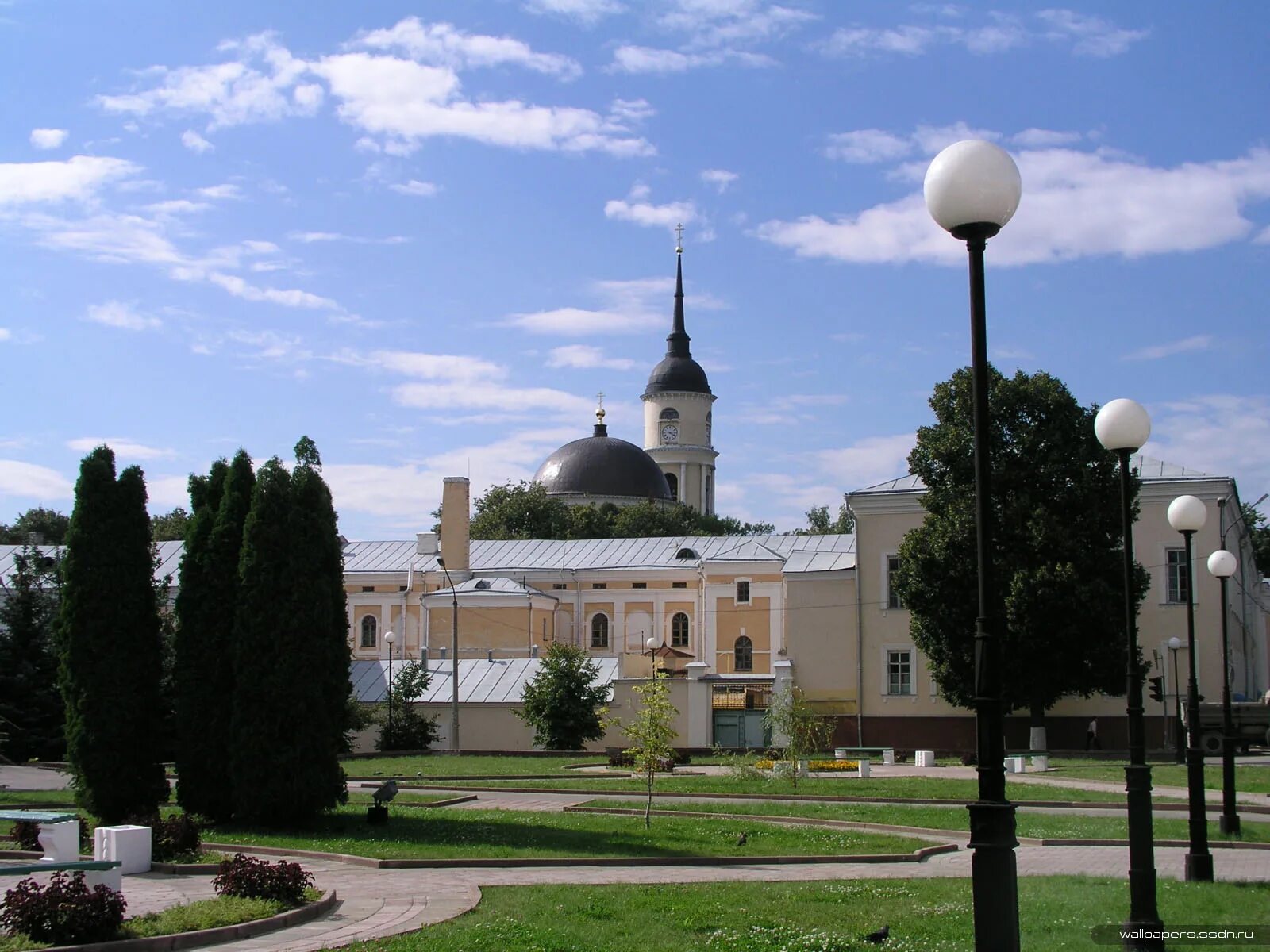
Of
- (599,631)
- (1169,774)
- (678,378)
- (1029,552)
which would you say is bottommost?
(1169,774)

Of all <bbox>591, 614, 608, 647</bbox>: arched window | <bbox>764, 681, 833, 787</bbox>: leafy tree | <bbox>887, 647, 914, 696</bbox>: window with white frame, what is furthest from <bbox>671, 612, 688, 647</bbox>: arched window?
<bbox>764, 681, 833, 787</bbox>: leafy tree

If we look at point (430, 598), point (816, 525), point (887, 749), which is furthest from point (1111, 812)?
point (816, 525)

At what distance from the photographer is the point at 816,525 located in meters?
120

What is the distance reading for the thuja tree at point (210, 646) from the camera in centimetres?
1870

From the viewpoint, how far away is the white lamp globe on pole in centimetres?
1117

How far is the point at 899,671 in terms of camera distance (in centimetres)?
4625

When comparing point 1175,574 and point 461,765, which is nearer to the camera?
point 461,765

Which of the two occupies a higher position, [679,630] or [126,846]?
[679,630]

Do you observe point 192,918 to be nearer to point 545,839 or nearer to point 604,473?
point 545,839

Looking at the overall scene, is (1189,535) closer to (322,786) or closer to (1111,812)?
(1111,812)

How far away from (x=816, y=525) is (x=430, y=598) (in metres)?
58.7

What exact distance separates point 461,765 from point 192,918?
25.5 m

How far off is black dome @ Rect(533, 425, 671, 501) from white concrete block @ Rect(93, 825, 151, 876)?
87.6 metres

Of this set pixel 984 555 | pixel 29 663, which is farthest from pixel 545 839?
pixel 29 663
